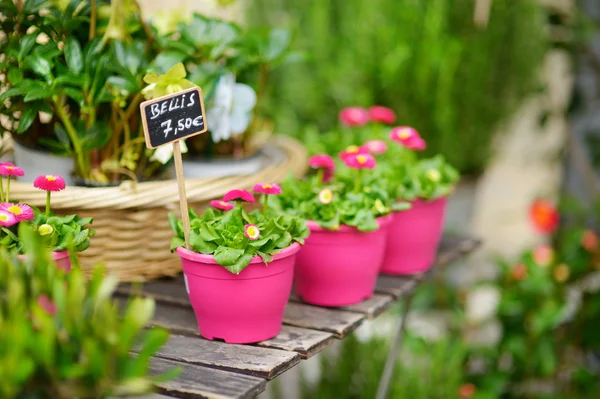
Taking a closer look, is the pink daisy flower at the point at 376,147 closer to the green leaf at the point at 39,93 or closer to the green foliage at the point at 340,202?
the green foliage at the point at 340,202

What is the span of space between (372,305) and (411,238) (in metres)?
0.21

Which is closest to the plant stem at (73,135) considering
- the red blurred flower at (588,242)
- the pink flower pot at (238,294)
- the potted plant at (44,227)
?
the potted plant at (44,227)

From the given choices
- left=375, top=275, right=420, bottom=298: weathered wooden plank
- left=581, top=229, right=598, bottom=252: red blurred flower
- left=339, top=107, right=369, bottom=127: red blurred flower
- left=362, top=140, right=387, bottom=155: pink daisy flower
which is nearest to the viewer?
left=375, top=275, right=420, bottom=298: weathered wooden plank

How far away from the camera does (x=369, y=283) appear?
3.93ft

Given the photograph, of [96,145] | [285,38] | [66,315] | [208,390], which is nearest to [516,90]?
[285,38]

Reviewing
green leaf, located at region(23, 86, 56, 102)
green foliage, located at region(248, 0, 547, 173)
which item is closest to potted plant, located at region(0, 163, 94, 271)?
green leaf, located at region(23, 86, 56, 102)

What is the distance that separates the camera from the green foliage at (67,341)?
651mm

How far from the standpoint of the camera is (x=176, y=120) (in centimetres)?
97

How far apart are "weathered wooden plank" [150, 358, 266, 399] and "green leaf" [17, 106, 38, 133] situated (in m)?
0.42

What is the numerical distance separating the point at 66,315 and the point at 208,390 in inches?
8.9

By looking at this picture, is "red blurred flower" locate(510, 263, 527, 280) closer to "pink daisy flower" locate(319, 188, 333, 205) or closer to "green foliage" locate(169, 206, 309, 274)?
"pink daisy flower" locate(319, 188, 333, 205)

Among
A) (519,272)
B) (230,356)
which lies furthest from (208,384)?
(519,272)

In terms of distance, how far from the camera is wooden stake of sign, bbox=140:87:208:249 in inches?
37.0

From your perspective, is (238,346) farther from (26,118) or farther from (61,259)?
(26,118)
